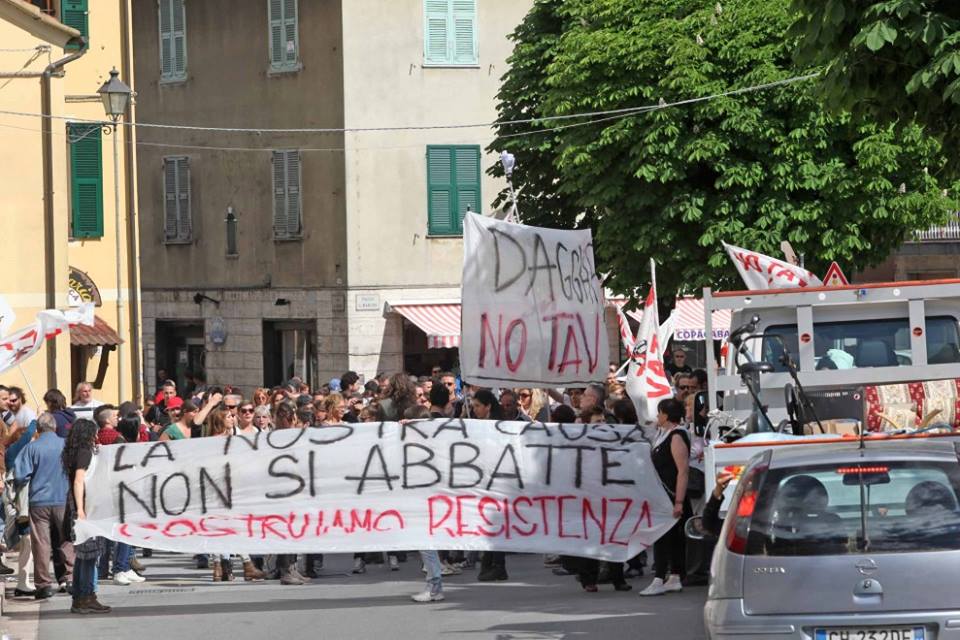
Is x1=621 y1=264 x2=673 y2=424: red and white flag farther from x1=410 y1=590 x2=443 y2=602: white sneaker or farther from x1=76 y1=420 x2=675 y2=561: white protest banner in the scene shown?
x1=410 y1=590 x2=443 y2=602: white sneaker

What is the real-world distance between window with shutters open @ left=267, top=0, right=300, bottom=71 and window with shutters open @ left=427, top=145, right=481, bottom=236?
142 inches

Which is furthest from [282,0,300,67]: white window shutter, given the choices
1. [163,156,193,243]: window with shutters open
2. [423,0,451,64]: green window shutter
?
[163,156,193,243]: window with shutters open

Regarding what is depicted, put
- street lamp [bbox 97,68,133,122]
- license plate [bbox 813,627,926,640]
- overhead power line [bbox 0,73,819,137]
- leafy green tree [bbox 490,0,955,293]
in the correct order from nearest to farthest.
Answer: license plate [bbox 813,627,926,640] → street lamp [bbox 97,68,133,122] → overhead power line [bbox 0,73,819,137] → leafy green tree [bbox 490,0,955,293]

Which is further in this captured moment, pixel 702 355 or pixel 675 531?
pixel 702 355

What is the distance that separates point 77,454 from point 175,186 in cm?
2794

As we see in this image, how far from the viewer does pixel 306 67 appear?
39.5 metres

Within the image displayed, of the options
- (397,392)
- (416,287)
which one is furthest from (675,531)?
(416,287)

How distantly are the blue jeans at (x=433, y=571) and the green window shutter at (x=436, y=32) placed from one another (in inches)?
992

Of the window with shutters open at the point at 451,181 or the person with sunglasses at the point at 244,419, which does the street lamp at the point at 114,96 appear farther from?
the window with shutters open at the point at 451,181

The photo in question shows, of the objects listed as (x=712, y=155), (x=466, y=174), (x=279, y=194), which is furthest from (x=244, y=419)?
(x=279, y=194)

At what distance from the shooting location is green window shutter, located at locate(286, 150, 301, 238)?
39750 millimetres

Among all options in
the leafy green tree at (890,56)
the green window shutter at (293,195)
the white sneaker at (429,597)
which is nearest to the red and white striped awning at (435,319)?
the green window shutter at (293,195)

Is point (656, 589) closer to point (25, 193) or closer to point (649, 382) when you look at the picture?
point (649, 382)

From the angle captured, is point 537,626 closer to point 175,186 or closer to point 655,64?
point 655,64
